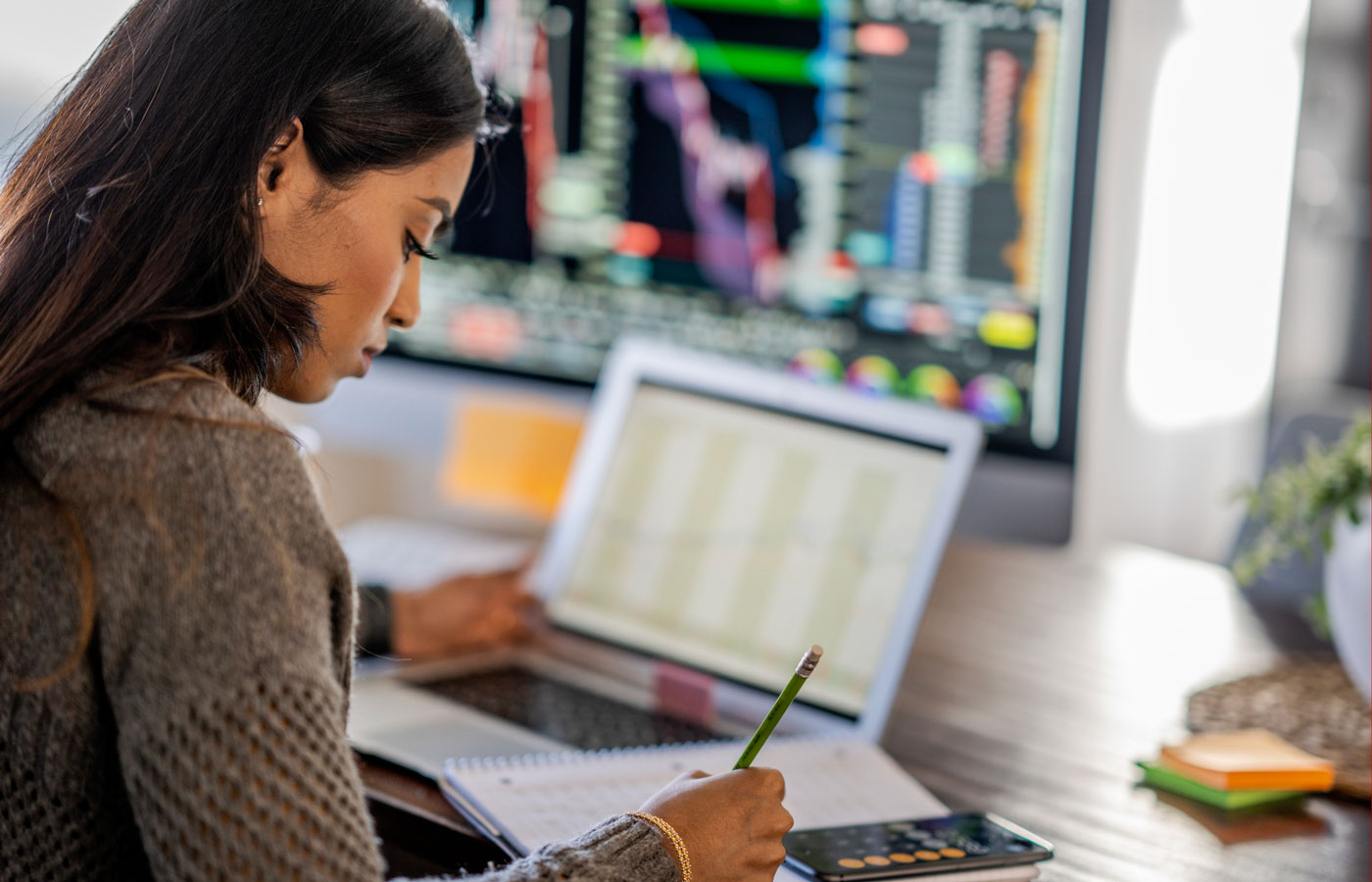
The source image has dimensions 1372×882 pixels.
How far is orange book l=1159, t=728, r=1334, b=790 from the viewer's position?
2.86 feet

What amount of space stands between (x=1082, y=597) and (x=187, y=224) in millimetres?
1052

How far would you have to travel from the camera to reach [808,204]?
1.53 m

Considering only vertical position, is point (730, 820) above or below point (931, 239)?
below

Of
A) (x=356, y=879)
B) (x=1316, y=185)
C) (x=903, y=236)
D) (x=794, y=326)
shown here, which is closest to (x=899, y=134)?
(x=903, y=236)

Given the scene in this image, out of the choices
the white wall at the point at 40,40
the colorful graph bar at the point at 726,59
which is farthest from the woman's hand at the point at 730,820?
the white wall at the point at 40,40

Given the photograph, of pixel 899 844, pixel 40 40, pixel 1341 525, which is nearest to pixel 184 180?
pixel 899 844

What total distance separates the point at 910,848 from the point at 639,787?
181 mm

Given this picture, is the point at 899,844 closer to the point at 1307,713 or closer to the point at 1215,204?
the point at 1307,713

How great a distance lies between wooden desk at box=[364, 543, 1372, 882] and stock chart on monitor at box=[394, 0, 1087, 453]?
0.20 m

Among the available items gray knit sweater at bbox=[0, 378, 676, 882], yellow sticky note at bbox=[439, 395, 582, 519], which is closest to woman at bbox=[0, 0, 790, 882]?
gray knit sweater at bbox=[0, 378, 676, 882]

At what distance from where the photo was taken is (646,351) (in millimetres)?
1196

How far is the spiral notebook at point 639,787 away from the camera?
30.6 inches

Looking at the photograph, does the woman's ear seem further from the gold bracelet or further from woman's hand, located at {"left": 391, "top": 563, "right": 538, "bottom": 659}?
woman's hand, located at {"left": 391, "top": 563, "right": 538, "bottom": 659}

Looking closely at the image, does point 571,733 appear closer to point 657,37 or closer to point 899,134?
point 899,134
